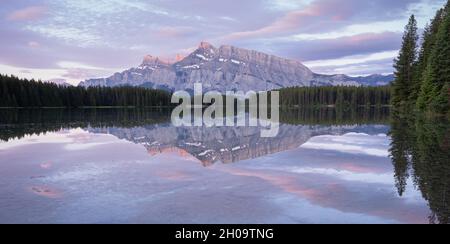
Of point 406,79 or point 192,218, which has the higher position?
point 406,79

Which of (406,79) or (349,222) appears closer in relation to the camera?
(349,222)

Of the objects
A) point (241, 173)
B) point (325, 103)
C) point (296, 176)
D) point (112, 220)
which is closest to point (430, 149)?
point (296, 176)

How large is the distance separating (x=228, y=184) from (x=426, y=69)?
167ft

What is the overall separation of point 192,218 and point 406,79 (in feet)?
226

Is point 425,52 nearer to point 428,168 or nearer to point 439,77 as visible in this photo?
point 439,77

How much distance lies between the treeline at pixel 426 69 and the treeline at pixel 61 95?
4220 inches

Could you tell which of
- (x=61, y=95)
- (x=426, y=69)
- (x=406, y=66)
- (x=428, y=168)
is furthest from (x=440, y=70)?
(x=61, y=95)

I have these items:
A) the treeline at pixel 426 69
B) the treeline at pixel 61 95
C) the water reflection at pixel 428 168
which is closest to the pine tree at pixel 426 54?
the treeline at pixel 426 69

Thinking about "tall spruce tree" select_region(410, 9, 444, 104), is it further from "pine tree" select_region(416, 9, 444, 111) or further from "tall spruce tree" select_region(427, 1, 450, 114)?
"tall spruce tree" select_region(427, 1, 450, 114)

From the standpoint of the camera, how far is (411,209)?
10.7 metres

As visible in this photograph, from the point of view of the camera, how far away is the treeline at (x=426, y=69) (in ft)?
158
